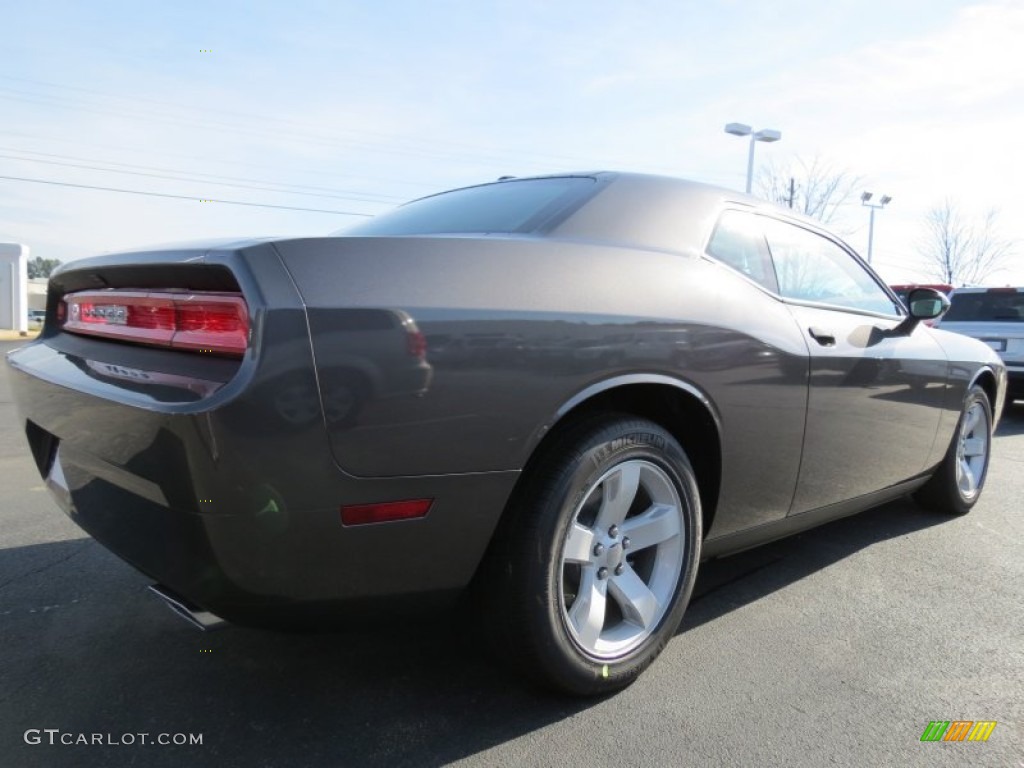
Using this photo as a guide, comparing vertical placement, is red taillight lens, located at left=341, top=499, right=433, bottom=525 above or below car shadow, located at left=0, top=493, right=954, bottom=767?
above

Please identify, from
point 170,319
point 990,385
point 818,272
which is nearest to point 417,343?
point 170,319

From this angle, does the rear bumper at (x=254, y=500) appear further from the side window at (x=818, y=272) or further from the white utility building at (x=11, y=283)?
the white utility building at (x=11, y=283)

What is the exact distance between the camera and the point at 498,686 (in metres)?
2.17

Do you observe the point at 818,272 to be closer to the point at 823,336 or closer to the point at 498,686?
the point at 823,336

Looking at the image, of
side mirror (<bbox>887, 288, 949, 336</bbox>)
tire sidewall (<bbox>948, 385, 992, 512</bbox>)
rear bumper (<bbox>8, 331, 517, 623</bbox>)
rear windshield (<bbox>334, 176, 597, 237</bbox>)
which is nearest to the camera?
rear bumper (<bbox>8, 331, 517, 623</bbox>)

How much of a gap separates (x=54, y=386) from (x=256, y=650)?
1011 millimetres

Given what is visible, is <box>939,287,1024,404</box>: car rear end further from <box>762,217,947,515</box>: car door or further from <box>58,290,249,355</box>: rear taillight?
<box>58,290,249,355</box>: rear taillight

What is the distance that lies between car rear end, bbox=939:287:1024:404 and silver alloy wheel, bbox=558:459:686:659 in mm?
7271

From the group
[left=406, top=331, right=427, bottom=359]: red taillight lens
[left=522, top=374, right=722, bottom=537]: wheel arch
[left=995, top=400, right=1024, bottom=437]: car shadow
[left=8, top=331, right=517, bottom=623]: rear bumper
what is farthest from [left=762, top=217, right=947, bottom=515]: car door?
[left=995, top=400, right=1024, bottom=437]: car shadow

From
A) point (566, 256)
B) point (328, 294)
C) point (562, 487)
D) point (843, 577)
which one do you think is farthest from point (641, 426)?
point (843, 577)

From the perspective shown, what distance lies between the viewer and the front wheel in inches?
74.9

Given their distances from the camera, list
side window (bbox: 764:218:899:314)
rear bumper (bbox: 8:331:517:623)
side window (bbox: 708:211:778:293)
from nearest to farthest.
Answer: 1. rear bumper (bbox: 8:331:517:623)
2. side window (bbox: 708:211:778:293)
3. side window (bbox: 764:218:899:314)

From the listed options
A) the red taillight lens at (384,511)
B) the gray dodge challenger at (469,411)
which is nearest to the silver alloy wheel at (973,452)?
the gray dodge challenger at (469,411)

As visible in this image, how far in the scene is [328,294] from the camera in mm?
1580
